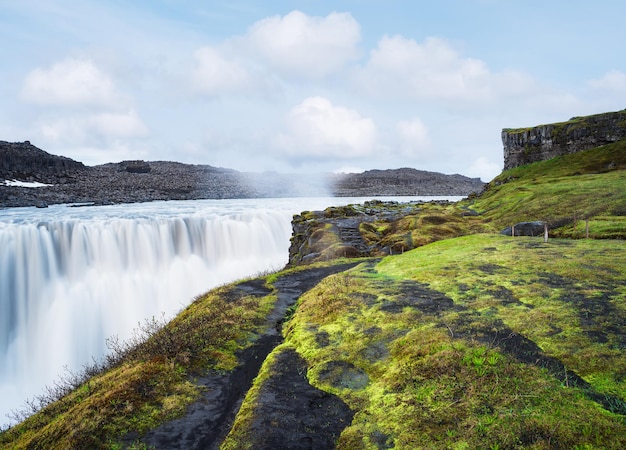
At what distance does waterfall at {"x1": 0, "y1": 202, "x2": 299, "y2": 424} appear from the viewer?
29312 millimetres

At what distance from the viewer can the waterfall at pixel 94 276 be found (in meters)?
29.3

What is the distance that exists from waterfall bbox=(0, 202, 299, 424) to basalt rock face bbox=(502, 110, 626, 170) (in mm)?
44864

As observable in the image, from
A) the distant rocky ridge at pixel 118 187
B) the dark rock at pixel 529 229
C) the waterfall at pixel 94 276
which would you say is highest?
the distant rocky ridge at pixel 118 187

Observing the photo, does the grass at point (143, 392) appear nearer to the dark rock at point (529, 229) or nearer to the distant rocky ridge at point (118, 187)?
the dark rock at point (529, 229)

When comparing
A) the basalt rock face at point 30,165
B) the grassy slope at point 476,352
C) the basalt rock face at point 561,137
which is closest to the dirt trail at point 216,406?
the grassy slope at point 476,352

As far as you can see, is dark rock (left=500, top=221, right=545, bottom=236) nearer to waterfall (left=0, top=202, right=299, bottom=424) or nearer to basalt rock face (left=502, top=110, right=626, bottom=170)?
waterfall (left=0, top=202, right=299, bottom=424)

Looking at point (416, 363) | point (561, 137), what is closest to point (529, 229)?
point (416, 363)

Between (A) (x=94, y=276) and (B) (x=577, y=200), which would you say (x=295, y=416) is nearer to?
(B) (x=577, y=200)

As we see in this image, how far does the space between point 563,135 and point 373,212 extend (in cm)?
3504

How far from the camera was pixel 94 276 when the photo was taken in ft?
126

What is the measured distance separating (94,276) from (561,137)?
2652 inches

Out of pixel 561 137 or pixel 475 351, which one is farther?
pixel 561 137

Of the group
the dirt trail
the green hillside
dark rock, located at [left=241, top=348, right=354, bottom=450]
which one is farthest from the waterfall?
dark rock, located at [left=241, top=348, right=354, bottom=450]

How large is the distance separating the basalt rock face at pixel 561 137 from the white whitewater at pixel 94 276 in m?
44.2
